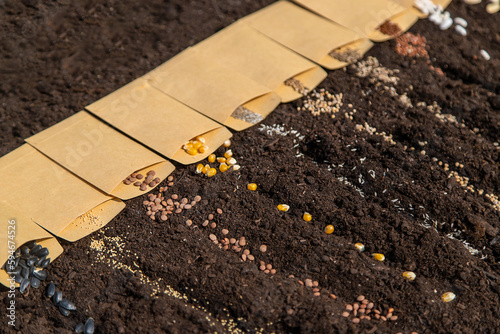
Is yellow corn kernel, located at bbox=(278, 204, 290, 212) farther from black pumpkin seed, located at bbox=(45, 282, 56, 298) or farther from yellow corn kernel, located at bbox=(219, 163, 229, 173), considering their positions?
black pumpkin seed, located at bbox=(45, 282, 56, 298)

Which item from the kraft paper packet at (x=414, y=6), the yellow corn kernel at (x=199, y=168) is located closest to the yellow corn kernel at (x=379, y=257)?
the yellow corn kernel at (x=199, y=168)

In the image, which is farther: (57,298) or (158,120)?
(158,120)

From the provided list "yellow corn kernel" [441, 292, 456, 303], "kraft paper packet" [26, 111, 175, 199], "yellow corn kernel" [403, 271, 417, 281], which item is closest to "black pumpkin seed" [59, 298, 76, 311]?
"kraft paper packet" [26, 111, 175, 199]

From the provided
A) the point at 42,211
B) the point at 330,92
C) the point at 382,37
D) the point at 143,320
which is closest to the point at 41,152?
the point at 42,211

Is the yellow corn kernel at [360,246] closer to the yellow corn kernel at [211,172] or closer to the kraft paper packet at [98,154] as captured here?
the yellow corn kernel at [211,172]

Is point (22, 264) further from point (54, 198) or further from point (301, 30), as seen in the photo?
point (301, 30)

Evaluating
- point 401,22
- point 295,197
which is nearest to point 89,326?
point 295,197
